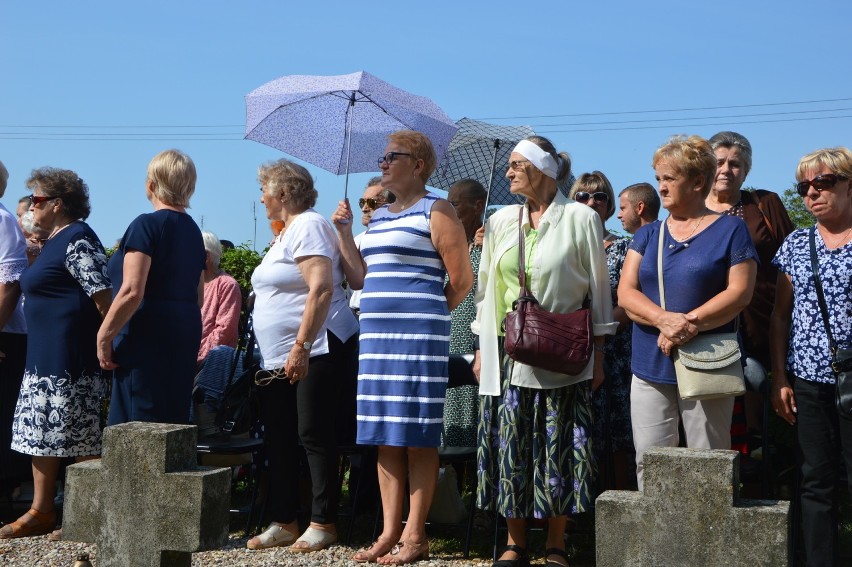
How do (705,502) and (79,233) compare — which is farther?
(79,233)

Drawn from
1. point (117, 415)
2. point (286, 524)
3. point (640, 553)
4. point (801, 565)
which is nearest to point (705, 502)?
point (640, 553)

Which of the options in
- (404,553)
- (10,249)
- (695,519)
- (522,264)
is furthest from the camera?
(10,249)

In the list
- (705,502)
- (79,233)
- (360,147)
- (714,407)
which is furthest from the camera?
(360,147)

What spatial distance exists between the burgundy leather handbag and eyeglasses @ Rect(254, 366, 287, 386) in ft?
4.88

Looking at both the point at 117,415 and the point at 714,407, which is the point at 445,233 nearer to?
the point at 714,407

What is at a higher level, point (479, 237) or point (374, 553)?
point (479, 237)

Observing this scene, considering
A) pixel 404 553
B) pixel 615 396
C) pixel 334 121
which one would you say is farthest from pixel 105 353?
pixel 615 396

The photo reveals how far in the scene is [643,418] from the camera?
5145 mm

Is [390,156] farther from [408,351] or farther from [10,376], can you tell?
[10,376]

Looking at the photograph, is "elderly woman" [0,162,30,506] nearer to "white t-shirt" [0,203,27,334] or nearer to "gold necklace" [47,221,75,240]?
"white t-shirt" [0,203,27,334]

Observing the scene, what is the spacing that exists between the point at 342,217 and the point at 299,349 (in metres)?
0.78

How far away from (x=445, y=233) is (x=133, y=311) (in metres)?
1.78

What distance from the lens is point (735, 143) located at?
6094 mm

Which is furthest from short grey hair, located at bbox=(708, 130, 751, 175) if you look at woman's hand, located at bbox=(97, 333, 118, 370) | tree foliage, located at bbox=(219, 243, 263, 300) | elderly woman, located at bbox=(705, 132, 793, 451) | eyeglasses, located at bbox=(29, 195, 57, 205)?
tree foliage, located at bbox=(219, 243, 263, 300)
